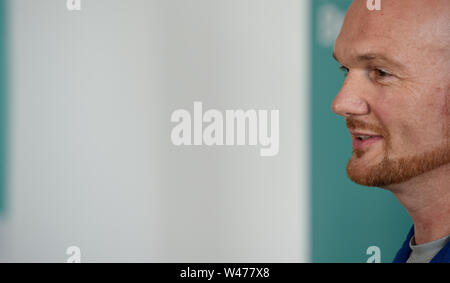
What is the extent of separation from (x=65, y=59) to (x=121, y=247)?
0.49m

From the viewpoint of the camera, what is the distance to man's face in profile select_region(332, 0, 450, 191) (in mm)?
738

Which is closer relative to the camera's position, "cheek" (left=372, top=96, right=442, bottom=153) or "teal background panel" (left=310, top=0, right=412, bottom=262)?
"cheek" (left=372, top=96, right=442, bottom=153)

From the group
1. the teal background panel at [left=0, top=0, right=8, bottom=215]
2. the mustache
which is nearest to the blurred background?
the teal background panel at [left=0, top=0, right=8, bottom=215]

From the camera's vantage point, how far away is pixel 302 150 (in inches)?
48.0

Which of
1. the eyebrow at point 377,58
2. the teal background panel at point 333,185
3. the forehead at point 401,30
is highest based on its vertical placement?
the forehead at point 401,30

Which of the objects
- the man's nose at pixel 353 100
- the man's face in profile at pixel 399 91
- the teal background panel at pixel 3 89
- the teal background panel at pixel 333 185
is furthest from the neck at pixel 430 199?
the teal background panel at pixel 3 89

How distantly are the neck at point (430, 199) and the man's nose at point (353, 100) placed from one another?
0.14 m

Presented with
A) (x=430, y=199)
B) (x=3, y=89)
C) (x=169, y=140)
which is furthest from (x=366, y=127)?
(x=3, y=89)

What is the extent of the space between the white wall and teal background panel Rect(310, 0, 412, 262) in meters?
0.03

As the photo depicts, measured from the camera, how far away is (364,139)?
Answer: 2.63 feet

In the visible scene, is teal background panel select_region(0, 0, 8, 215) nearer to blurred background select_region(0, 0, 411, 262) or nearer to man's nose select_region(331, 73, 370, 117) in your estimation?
blurred background select_region(0, 0, 411, 262)

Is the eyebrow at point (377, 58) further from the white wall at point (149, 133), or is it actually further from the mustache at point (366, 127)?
the white wall at point (149, 133)

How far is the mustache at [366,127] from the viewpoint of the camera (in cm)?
78
